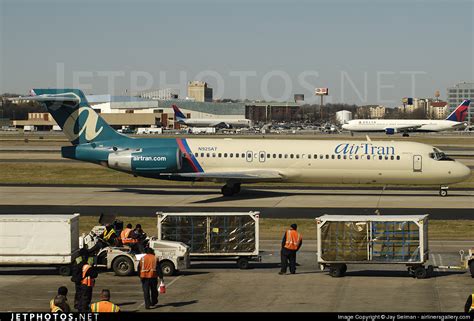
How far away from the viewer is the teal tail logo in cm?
5297

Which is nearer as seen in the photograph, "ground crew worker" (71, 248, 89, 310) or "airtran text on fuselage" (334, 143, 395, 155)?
"ground crew worker" (71, 248, 89, 310)

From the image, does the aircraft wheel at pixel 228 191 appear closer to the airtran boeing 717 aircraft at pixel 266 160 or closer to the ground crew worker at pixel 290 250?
the airtran boeing 717 aircraft at pixel 266 160

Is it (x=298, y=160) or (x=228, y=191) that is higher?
(x=298, y=160)

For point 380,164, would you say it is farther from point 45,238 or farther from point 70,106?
point 45,238

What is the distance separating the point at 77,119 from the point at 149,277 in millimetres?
31673

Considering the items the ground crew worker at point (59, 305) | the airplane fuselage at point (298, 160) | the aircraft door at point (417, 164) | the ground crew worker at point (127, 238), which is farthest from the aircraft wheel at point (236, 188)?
the ground crew worker at point (59, 305)

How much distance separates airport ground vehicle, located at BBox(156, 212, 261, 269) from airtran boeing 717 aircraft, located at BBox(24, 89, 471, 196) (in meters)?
19.8

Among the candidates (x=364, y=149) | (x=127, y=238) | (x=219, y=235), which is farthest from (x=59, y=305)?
(x=364, y=149)

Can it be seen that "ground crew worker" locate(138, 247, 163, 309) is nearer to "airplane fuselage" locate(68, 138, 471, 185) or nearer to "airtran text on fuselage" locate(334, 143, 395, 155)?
"airplane fuselage" locate(68, 138, 471, 185)

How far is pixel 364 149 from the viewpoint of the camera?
166ft

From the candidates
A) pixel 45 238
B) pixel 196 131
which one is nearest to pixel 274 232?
pixel 45 238

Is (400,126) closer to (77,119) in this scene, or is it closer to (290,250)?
(77,119)

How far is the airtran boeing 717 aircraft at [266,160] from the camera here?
1977 inches

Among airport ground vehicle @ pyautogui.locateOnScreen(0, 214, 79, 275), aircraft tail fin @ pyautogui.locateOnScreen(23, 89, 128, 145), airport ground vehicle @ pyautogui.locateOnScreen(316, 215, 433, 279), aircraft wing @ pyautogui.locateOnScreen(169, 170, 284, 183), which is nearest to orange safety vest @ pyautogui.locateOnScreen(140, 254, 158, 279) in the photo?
airport ground vehicle @ pyautogui.locateOnScreen(0, 214, 79, 275)
